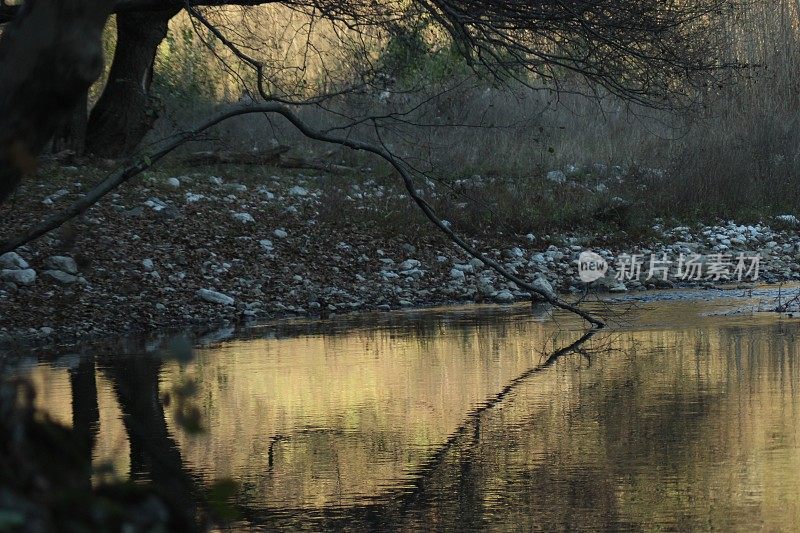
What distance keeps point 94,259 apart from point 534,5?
5.50 metres

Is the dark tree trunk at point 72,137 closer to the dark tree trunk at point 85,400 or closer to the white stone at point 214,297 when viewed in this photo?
the white stone at point 214,297

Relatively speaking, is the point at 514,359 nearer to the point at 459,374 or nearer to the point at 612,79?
the point at 459,374

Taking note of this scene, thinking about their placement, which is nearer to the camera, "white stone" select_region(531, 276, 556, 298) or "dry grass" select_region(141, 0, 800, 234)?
"white stone" select_region(531, 276, 556, 298)

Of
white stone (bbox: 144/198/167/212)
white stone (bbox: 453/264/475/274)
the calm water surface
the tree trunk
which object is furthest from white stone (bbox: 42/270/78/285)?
the tree trunk

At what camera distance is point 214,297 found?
12094 millimetres

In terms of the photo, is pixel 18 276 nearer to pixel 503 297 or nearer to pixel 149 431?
pixel 503 297

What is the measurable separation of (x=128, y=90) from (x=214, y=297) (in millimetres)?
5344

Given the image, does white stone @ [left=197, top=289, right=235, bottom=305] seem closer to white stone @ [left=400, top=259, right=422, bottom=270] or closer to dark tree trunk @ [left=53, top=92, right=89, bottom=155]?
white stone @ [left=400, top=259, right=422, bottom=270]

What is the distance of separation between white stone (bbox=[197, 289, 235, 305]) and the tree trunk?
8289 mm

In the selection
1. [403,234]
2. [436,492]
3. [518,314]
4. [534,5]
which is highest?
[534,5]

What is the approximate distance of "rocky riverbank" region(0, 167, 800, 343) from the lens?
11.5m

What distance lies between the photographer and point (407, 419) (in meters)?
6.78

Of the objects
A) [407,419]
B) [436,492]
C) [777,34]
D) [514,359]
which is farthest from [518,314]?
[777,34]

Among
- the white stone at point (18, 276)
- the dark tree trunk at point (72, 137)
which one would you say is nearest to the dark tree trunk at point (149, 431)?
the white stone at point (18, 276)
